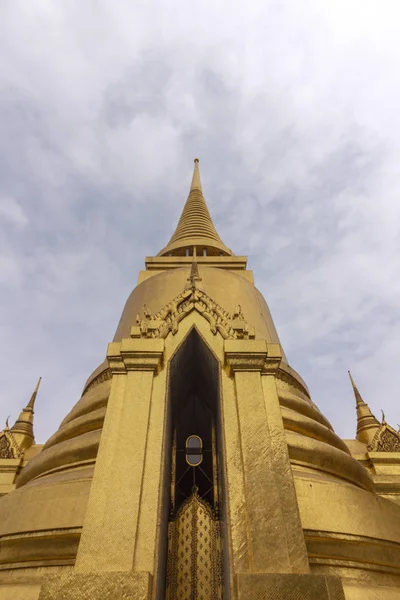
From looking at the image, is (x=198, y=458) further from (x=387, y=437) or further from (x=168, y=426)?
(x=387, y=437)

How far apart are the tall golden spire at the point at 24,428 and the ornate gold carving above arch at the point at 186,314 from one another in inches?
310

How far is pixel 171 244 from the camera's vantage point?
15.7 meters

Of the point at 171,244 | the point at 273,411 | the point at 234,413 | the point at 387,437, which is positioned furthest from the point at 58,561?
the point at 171,244

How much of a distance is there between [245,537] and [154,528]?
34.3 inches

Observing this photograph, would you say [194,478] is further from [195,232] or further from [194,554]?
[195,232]

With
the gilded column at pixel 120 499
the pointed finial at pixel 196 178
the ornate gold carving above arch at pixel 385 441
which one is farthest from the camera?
the pointed finial at pixel 196 178

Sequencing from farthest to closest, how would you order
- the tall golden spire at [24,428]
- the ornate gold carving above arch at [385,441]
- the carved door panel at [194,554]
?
1. the tall golden spire at [24,428]
2. the ornate gold carving above arch at [385,441]
3. the carved door panel at [194,554]

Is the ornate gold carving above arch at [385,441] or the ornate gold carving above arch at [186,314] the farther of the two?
the ornate gold carving above arch at [385,441]

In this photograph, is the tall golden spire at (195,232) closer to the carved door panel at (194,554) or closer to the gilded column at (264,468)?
the gilded column at (264,468)

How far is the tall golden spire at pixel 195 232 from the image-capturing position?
15117 mm

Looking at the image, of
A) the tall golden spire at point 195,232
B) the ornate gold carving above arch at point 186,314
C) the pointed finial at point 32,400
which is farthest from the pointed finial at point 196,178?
the ornate gold carving above arch at point 186,314

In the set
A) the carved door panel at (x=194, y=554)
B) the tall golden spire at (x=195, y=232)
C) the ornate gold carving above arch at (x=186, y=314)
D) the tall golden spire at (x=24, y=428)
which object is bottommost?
the carved door panel at (x=194, y=554)

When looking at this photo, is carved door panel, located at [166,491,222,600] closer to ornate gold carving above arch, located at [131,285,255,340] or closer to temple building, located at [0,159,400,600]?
temple building, located at [0,159,400,600]

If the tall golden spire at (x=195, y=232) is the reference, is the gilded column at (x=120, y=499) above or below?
below
